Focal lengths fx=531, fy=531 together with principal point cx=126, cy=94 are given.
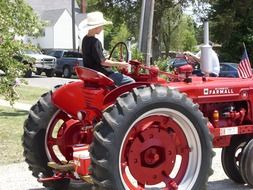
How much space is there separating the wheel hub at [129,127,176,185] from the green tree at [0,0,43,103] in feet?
17.1

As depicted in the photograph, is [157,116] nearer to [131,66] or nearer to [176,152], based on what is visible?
[176,152]

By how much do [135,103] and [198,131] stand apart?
31.5 inches

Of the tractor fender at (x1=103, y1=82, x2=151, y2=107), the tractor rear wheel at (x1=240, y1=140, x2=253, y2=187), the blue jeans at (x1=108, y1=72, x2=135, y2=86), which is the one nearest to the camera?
the tractor fender at (x1=103, y1=82, x2=151, y2=107)

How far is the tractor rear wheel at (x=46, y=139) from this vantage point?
20.9 feet

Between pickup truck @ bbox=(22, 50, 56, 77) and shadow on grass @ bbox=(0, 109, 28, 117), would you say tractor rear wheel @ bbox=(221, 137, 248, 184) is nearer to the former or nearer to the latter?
shadow on grass @ bbox=(0, 109, 28, 117)

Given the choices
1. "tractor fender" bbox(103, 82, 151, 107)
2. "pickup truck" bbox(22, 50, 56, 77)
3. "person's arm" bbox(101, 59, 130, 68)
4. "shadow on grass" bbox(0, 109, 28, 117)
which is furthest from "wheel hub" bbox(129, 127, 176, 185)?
"pickup truck" bbox(22, 50, 56, 77)

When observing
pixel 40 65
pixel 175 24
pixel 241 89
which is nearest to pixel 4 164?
pixel 241 89

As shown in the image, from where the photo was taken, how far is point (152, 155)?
5.52m

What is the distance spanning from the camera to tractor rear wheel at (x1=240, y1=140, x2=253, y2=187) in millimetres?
6355

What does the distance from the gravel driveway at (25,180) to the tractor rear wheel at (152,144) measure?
3.73 ft

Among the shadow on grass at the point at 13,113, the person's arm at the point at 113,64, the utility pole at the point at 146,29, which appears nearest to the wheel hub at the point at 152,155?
the person's arm at the point at 113,64

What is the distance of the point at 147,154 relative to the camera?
552 centimetres

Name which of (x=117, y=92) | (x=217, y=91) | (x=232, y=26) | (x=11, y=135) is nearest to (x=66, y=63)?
(x=232, y=26)

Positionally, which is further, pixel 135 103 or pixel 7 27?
pixel 7 27
